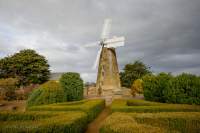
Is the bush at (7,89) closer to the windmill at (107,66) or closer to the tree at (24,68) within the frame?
the windmill at (107,66)

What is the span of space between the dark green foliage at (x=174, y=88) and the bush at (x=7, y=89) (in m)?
17.3

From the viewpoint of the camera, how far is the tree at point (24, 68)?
40094mm

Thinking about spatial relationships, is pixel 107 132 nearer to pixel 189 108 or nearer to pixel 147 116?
pixel 147 116

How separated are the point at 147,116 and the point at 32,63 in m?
35.9

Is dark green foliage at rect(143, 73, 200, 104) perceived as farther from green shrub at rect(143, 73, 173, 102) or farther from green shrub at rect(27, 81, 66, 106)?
green shrub at rect(27, 81, 66, 106)

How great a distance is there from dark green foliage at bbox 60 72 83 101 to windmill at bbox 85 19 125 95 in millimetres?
6754

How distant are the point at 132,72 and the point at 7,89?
1146 inches

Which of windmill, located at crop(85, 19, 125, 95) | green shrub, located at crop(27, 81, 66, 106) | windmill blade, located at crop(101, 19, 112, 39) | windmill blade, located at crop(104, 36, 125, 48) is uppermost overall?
windmill blade, located at crop(101, 19, 112, 39)

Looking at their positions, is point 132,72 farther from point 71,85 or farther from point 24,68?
point 71,85

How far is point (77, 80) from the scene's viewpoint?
21.9m

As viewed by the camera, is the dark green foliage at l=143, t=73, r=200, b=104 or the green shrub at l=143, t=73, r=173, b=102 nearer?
the dark green foliage at l=143, t=73, r=200, b=104

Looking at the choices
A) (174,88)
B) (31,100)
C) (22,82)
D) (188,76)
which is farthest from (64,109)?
(22,82)

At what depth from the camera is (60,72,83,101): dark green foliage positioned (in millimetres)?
21078

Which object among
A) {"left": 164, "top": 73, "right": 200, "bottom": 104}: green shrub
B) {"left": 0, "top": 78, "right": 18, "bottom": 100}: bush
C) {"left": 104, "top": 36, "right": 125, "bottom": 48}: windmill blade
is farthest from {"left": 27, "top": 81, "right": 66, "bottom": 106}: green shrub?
{"left": 104, "top": 36, "right": 125, "bottom": 48}: windmill blade
